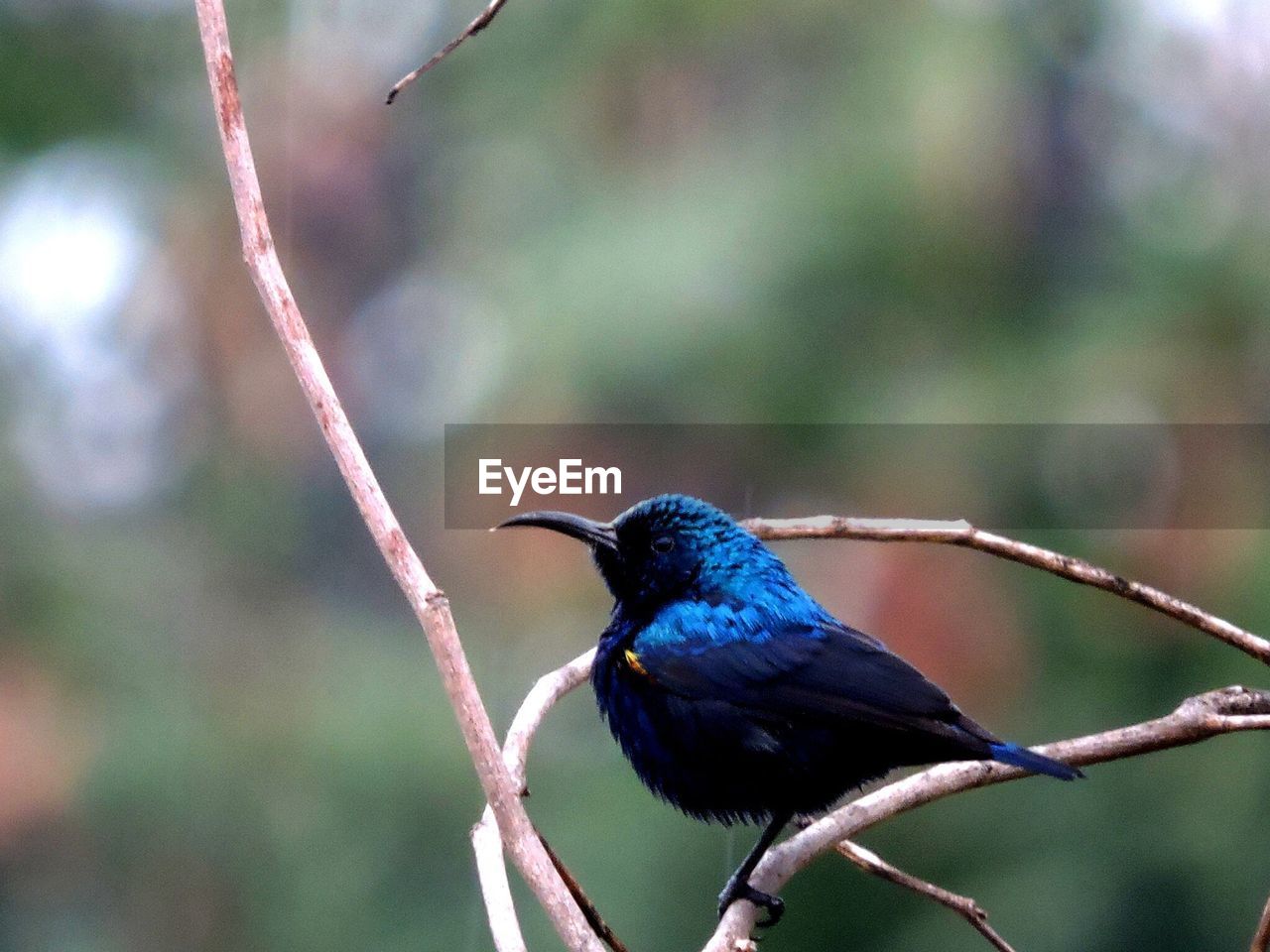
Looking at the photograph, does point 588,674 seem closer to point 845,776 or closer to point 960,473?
point 845,776

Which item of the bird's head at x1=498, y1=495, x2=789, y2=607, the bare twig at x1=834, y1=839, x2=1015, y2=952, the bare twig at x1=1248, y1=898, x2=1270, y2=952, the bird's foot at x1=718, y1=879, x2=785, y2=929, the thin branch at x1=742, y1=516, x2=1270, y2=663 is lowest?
the bird's foot at x1=718, y1=879, x2=785, y2=929

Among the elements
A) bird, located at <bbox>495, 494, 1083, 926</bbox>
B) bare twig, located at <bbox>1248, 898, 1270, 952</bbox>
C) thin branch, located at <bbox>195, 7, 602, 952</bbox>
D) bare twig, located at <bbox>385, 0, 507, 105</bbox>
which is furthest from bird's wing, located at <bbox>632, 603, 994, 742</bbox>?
bare twig, located at <bbox>385, 0, 507, 105</bbox>

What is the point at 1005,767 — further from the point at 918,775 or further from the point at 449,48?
the point at 449,48

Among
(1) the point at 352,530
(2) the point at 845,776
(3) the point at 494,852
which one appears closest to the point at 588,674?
(2) the point at 845,776

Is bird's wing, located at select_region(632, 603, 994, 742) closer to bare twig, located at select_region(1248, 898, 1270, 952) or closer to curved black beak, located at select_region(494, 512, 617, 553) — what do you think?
curved black beak, located at select_region(494, 512, 617, 553)

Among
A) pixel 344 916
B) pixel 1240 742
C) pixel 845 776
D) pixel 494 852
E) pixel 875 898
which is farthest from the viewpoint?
pixel 344 916

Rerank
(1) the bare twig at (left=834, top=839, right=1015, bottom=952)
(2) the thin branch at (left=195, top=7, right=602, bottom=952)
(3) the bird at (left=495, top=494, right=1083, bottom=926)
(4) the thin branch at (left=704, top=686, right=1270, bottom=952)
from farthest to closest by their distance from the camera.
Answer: (3) the bird at (left=495, top=494, right=1083, bottom=926) → (1) the bare twig at (left=834, top=839, right=1015, bottom=952) → (4) the thin branch at (left=704, top=686, right=1270, bottom=952) → (2) the thin branch at (left=195, top=7, right=602, bottom=952)

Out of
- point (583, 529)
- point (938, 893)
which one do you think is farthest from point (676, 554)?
point (938, 893)
